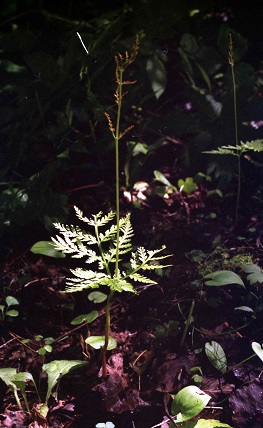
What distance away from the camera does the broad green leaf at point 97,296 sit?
65.2 inches

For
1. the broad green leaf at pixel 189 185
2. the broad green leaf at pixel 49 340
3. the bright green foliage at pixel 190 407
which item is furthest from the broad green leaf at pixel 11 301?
the broad green leaf at pixel 189 185

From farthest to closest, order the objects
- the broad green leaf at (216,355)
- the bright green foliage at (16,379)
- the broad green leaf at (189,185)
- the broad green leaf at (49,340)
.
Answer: the broad green leaf at (189,185)
the broad green leaf at (49,340)
the broad green leaf at (216,355)
the bright green foliage at (16,379)

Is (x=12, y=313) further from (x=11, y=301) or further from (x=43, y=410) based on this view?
(x=43, y=410)

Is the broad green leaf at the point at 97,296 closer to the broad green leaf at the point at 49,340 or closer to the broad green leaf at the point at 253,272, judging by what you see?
the broad green leaf at the point at 49,340

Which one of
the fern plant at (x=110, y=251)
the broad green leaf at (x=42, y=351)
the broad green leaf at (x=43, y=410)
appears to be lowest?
the broad green leaf at (x=43, y=410)

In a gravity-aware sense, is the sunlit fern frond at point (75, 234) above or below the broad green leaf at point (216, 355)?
above

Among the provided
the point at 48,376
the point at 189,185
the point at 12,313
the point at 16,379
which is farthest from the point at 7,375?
the point at 189,185

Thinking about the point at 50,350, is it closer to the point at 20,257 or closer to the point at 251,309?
the point at 20,257

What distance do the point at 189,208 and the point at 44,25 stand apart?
127 cm

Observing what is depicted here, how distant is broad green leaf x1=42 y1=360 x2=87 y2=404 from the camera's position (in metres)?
1.39

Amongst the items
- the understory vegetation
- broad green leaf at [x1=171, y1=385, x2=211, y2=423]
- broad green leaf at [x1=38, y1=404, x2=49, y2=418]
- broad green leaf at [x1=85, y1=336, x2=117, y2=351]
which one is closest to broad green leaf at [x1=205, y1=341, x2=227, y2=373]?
the understory vegetation

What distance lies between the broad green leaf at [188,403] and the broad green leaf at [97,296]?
0.47 meters

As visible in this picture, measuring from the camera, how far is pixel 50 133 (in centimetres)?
213

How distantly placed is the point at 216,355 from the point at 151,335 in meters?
0.25
